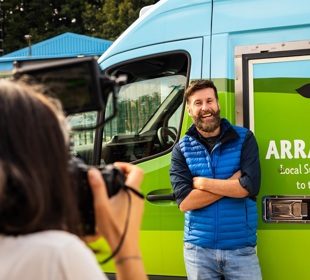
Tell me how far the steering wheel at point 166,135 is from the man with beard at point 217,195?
394mm

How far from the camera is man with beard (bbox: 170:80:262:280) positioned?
2.73 metres

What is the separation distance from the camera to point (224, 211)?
2750mm

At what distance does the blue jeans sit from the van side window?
30.4 inches

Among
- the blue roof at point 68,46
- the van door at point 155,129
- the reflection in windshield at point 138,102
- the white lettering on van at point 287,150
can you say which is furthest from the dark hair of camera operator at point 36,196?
the blue roof at point 68,46

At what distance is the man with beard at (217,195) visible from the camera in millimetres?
2727

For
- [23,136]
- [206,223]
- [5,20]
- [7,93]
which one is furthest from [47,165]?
[5,20]

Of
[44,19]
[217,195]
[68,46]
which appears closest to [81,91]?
→ [217,195]

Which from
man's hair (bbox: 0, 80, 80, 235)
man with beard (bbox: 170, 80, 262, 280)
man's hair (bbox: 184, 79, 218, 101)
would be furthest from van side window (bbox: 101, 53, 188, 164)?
man's hair (bbox: 0, 80, 80, 235)

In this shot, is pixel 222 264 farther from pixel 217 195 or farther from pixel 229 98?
pixel 229 98

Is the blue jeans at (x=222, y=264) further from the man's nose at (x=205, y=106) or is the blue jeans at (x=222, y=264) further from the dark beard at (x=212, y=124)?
the man's nose at (x=205, y=106)

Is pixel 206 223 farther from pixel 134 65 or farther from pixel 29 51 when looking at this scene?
pixel 29 51

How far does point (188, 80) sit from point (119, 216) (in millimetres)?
2087

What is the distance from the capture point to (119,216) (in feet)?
3.90

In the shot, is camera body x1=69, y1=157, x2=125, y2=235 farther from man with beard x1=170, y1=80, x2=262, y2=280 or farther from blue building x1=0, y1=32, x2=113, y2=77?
blue building x1=0, y1=32, x2=113, y2=77
